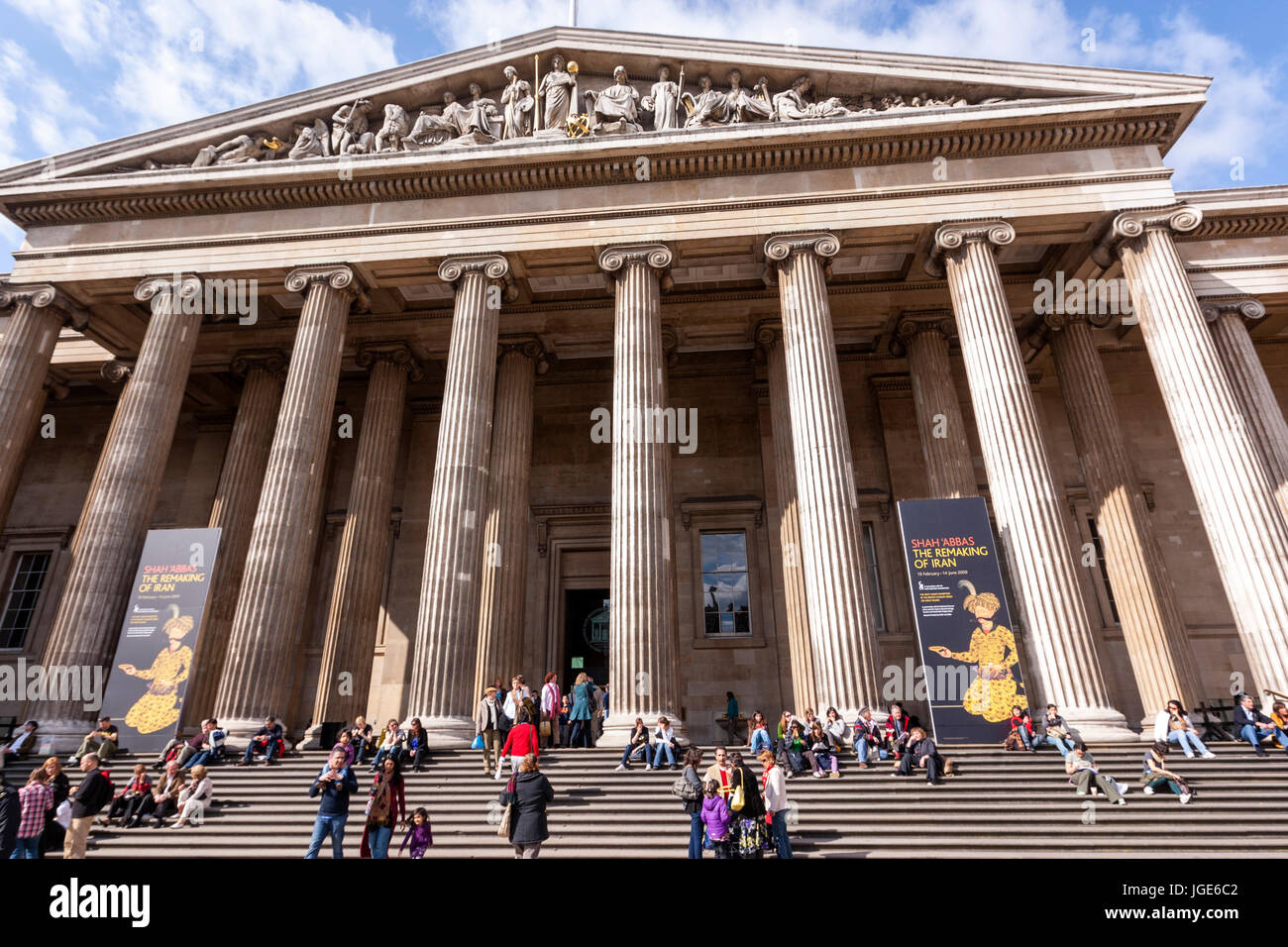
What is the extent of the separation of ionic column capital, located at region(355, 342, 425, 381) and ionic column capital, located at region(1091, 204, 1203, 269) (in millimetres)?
17656

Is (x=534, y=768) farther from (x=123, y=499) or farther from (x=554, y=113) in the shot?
(x=554, y=113)

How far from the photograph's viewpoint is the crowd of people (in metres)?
7.57

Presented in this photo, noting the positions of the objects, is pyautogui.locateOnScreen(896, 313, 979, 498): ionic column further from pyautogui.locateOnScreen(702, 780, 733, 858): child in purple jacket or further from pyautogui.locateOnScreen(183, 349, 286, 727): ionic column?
pyautogui.locateOnScreen(183, 349, 286, 727): ionic column

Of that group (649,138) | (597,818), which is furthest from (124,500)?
(649,138)

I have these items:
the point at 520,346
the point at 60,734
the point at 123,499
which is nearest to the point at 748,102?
the point at 520,346

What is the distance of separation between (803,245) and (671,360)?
615cm

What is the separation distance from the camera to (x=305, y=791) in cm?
1130

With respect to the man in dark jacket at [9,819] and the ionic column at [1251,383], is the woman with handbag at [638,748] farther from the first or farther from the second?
the ionic column at [1251,383]

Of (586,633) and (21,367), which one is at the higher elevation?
(21,367)

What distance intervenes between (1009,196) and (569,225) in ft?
32.5

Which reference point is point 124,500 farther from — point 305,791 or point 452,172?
point 452,172

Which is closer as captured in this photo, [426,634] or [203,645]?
[426,634]

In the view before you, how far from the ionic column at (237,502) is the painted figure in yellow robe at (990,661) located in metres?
15.4

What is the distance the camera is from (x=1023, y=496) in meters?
13.6
